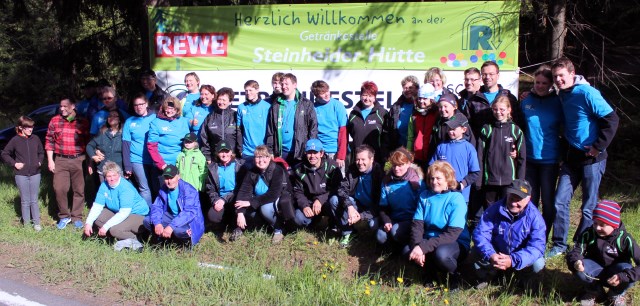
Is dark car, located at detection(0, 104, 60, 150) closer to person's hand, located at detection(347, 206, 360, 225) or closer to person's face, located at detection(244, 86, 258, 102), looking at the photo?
person's face, located at detection(244, 86, 258, 102)

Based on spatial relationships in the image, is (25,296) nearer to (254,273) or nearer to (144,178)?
(254,273)

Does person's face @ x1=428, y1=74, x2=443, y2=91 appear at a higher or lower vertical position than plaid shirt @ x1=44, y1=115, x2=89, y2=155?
higher

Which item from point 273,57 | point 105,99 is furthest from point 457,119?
point 105,99

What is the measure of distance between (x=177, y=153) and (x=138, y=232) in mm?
1096

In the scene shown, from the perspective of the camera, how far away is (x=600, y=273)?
458cm

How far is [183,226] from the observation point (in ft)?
20.2

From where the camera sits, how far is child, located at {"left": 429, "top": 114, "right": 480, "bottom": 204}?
552 cm

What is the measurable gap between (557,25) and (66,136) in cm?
665

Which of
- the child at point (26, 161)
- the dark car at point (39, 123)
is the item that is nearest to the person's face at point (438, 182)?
the child at point (26, 161)

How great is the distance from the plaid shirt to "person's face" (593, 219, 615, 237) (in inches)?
250

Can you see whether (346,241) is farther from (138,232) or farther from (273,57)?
(273,57)

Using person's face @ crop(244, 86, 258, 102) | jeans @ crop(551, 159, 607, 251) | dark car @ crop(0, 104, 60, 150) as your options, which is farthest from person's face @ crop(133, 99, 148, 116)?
dark car @ crop(0, 104, 60, 150)

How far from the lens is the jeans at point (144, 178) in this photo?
23.7 ft

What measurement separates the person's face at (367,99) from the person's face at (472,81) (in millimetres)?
1144
